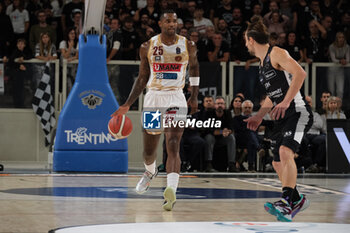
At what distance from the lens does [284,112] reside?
5.78m

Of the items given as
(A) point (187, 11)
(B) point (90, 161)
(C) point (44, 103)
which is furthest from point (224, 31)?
(B) point (90, 161)

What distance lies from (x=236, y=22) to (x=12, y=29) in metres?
4.99

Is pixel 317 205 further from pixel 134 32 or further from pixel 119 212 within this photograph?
pixel 134 32

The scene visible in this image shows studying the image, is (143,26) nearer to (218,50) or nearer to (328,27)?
(218,50)

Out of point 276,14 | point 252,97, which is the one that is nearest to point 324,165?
point 252,97

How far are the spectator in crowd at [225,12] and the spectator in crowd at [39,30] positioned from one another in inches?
147

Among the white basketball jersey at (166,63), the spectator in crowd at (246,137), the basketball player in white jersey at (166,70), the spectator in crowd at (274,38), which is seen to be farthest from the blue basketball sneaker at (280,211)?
the spectator in crowd at (274,38)

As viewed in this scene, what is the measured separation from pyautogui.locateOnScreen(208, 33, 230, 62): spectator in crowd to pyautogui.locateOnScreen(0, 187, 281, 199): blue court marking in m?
5.96

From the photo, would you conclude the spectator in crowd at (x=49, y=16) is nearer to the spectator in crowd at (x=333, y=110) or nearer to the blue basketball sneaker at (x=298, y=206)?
the spectator in crowd at (x=333, y=110)

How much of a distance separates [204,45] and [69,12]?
3209 millimetres

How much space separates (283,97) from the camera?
595 centimetres

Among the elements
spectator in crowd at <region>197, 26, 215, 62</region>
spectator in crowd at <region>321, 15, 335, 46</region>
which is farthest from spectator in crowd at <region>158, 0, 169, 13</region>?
spectator in crowd at <region>321, 15, 335, 46</region>

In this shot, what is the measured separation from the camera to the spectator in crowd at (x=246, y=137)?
1244 centimetres

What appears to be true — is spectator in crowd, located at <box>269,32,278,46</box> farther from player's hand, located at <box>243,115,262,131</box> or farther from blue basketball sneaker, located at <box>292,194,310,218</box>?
blue basketball sneaker, located at <box>292,194,310,218</box>
